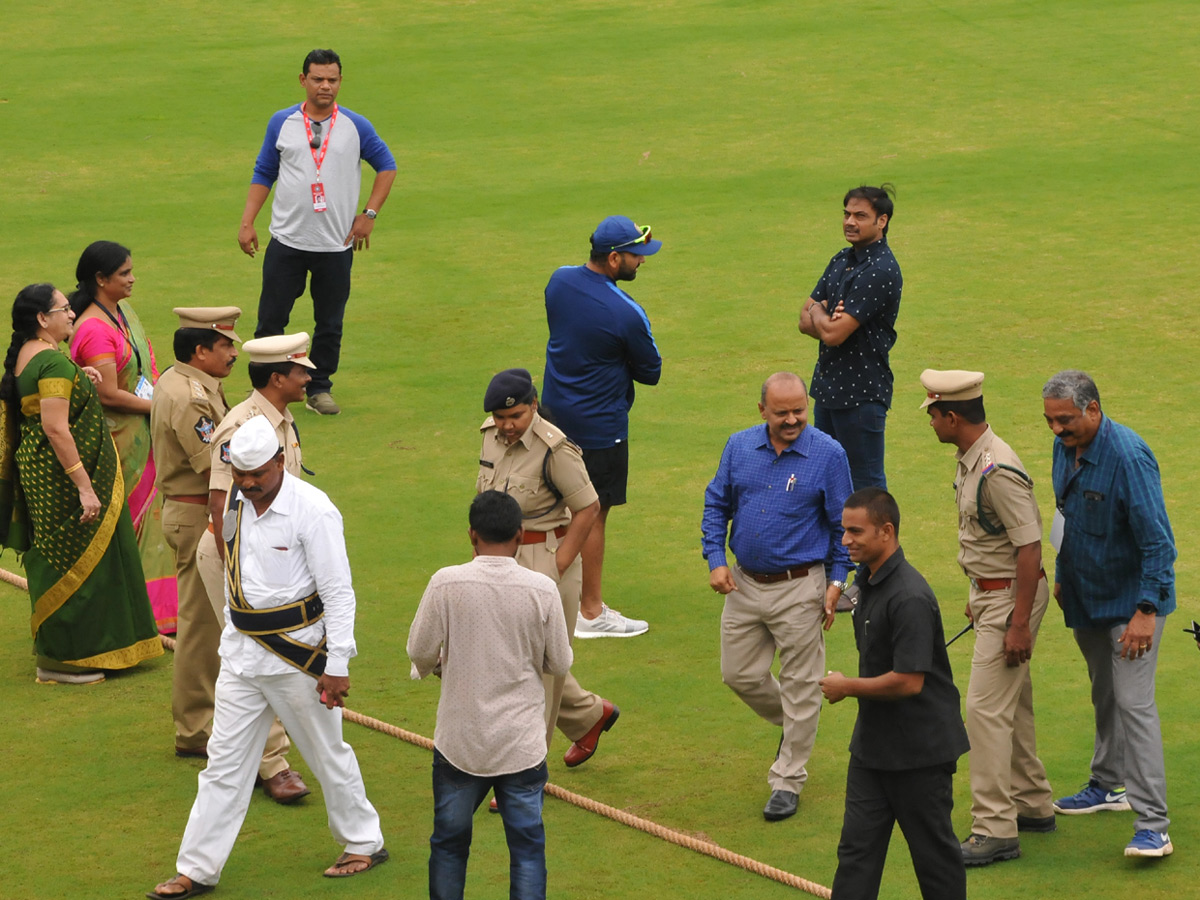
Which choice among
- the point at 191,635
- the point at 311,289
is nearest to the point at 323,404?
the point at 311,289

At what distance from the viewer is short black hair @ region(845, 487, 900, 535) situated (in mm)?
5676

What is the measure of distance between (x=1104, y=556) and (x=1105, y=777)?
40.4 inches

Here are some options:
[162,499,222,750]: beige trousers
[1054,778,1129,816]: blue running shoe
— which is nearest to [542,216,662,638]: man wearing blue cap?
[162,499,222,750]: beige trousers

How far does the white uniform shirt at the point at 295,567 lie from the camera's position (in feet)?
20.2

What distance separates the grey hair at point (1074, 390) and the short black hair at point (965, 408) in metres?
0.27

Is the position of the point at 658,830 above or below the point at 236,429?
below

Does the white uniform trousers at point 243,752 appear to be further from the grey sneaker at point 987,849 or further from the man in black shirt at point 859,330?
the man in black shirt at point 859,330

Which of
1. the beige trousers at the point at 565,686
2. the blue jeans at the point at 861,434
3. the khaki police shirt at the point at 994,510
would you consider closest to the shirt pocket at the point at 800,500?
the khaki police shirt at the point at 994,510

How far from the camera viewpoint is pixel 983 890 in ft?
20.5

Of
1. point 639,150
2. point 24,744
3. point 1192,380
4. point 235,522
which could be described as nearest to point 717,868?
point 235,522

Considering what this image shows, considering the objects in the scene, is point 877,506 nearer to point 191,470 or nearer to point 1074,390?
point 1074,390

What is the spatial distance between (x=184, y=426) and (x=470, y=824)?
2.50m

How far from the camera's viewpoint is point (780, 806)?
686 centimetres

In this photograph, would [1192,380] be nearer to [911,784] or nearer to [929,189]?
[929,189]
